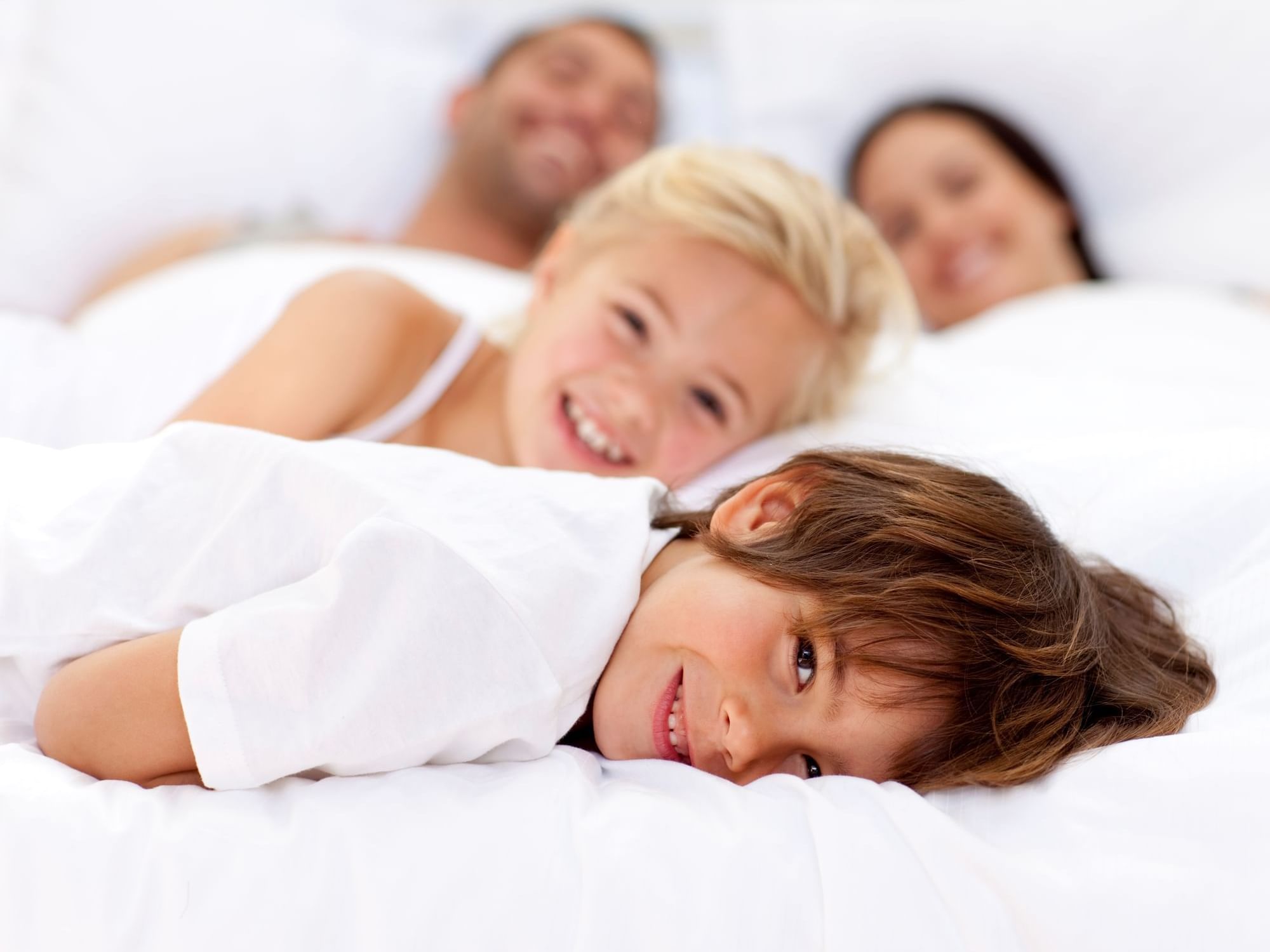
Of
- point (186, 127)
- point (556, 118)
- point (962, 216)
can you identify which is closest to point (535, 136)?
point (556, 118)

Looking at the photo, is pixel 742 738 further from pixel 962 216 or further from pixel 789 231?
pixel 962 216

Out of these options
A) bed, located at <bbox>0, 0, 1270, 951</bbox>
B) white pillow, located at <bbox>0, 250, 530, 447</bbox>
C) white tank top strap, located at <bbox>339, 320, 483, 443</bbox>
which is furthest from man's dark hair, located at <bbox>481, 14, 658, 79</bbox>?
bed, located at <bbox>0, 0, 1270, 951</bbox>

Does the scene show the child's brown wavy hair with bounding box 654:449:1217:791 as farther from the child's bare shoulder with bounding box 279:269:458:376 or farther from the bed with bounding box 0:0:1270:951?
the child's bare shoulder with bounding box 279:269:458:376

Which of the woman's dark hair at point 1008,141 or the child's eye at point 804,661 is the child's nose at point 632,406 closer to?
the child's eye at point 804,661

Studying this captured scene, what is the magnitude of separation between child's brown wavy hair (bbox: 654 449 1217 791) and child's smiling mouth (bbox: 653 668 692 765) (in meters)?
0.09

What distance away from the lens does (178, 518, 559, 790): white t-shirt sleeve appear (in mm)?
634

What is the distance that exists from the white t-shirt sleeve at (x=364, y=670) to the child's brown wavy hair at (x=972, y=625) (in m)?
0.18

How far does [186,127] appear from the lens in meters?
1.77

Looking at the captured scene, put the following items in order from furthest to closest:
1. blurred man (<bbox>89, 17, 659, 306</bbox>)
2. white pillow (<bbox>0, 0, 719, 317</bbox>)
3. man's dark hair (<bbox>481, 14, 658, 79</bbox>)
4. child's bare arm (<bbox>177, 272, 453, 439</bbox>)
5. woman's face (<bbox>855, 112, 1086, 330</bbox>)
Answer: man's dark hair (<bbox>481, 14, 658, 79</bbox>)
blurred man (<bbox>89, 17, 659, 306</bbox>)
woman's face (<bbox>855, 112, 1086, 330</bbox>)
white pillow (<bbox>0, 0, 719, 317</bbox>)
child's bare arm (<bbox>177, 272, 453, 439</bbox>)

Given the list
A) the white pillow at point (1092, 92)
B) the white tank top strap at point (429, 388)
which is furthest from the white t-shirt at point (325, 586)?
Result: the white pillow at point (1092, 92)

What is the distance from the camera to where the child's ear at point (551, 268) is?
1312mm

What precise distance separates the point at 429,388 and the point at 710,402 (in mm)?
290

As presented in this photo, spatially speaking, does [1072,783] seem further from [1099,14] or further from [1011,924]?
[1099,14]

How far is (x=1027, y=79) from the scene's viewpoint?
1832 mm
